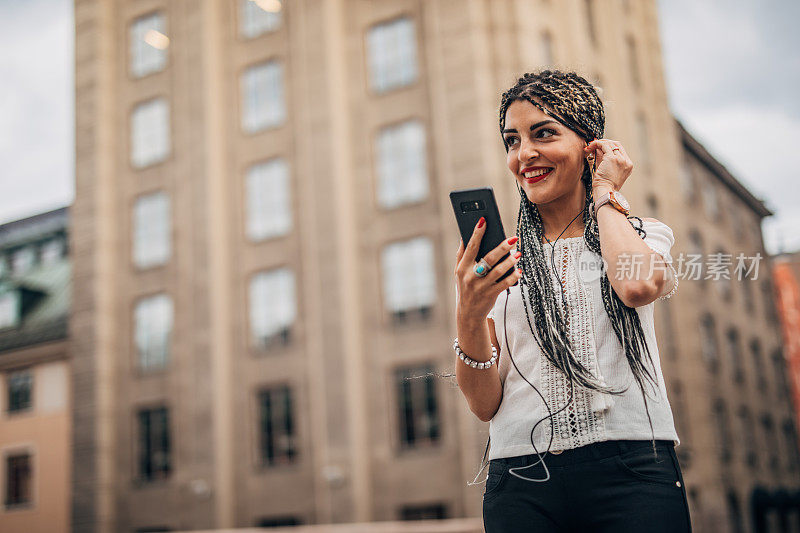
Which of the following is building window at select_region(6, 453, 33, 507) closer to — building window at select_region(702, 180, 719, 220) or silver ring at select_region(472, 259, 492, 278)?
building window at select_region(702, 180, 719, 220)

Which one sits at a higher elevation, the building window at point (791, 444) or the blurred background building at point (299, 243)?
the blurred background building at point (299, 243)

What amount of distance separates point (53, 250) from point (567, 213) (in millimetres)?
42205

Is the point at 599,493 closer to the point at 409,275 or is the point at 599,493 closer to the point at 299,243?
the point at 409,275

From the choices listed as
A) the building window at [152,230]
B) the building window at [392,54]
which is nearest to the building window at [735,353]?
the building window at [392,54]

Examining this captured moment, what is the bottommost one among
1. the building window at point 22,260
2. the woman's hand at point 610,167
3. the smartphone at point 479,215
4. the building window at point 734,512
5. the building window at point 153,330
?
the building window at point 734,512

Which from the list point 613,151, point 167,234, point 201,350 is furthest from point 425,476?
Answer: point 613,151

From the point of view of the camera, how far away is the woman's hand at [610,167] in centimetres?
240

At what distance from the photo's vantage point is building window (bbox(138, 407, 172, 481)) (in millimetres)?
29703

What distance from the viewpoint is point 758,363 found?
46.0 m

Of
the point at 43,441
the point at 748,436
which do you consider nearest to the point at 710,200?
the point at 748,436

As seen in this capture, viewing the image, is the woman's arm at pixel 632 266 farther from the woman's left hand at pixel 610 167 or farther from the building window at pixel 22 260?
the building window at pixel 22 260

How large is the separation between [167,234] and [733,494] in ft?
81.2

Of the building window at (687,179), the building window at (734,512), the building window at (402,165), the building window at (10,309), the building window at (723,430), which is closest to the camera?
the building window at (402,165)

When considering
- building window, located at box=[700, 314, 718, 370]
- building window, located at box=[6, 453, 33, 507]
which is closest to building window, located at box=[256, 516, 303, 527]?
building window, located at box=[6, 453, 33, 507]
